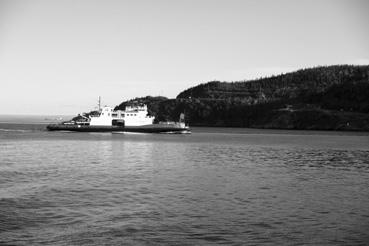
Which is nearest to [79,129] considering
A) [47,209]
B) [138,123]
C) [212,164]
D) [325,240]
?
[138,123]

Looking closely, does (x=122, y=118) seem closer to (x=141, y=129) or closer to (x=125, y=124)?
(x=125, y=124)

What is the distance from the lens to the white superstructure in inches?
5605

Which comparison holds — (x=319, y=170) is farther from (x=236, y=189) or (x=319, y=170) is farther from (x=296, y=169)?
(x=236, y=189)

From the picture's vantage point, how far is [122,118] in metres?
144

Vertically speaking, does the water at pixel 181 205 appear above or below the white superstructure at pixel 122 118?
below

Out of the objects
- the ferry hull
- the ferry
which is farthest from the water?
the ferry

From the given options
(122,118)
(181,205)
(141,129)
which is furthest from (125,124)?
(181,205)

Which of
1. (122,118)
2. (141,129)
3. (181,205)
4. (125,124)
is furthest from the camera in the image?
(122,118)

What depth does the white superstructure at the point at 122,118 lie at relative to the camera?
467 ft

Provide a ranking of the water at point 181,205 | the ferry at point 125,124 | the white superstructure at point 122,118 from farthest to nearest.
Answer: the white superstructure at point 122,118 < the ferry at point 125,124 < the water at point 181,205

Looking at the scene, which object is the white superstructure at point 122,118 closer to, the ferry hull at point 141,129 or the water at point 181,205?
the ferry hull at point 141,129

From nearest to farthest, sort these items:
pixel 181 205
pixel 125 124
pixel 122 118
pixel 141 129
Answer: pixel 181 205, pixel 141 129, pixel 125 124, pixel 122 118

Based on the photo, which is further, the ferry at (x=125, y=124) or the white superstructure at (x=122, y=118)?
the white superstructure at (x=122, y=118)

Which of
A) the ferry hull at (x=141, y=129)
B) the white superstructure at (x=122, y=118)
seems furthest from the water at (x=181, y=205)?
the white superstructure at (x=122, y=118)
